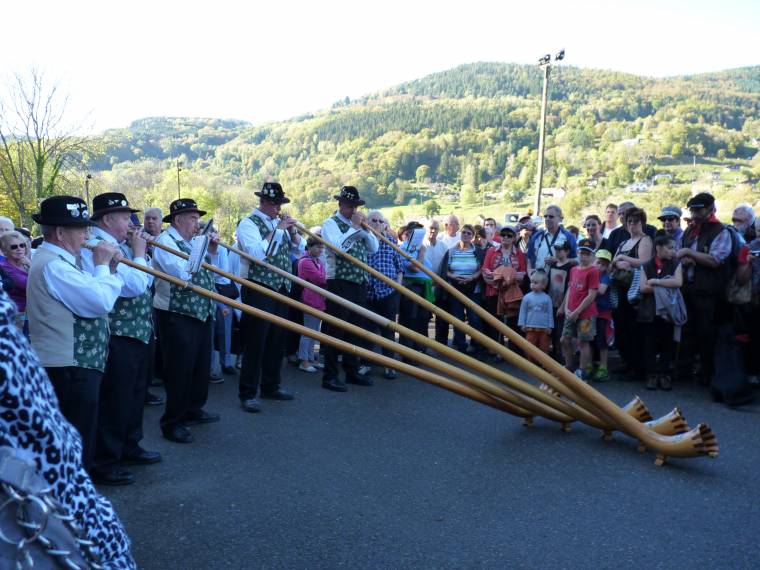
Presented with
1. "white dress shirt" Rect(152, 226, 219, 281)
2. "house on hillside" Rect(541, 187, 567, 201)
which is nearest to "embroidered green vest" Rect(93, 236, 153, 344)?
"white dress shirt" Rect(152, 226, 219, 281)

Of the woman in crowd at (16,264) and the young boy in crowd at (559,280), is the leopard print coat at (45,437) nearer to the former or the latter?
the woman in crowd at (16,264)

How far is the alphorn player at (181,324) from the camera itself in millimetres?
5445

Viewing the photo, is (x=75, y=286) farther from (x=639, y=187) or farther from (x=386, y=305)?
(x=639, y=187)

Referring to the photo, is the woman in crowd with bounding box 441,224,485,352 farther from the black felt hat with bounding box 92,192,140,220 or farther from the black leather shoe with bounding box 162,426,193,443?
the black felt hat with bounding box 92,192,140,220

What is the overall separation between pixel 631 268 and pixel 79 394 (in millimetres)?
6171

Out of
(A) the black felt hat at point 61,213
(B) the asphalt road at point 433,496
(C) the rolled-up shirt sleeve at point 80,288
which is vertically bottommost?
(B) the asphalt road at point 433,496

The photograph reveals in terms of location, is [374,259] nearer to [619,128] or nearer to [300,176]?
[300,176]

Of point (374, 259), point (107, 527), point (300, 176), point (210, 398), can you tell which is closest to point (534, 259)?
point (374, 259)

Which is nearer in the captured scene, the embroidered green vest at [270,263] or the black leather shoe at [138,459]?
the black leather shoe at [138,459]

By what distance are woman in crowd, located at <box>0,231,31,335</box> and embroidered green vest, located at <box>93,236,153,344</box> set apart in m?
1.42

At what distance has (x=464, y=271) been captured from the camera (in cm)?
973

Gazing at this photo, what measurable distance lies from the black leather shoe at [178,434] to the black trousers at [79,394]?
154cm

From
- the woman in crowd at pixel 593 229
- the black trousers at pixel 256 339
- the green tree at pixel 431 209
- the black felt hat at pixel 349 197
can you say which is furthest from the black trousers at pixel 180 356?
the green tree at pixel 431 209

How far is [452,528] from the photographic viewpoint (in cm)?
397
